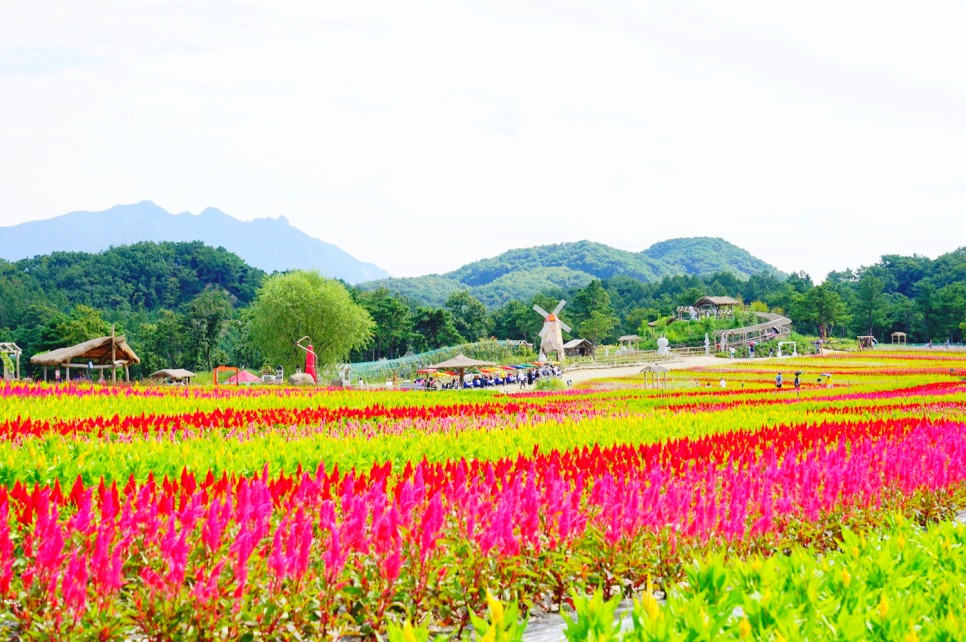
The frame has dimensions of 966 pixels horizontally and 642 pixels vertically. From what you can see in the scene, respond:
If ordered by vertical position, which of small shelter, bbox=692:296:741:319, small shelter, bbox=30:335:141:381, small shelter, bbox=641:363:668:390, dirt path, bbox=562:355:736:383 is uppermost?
small shelter, bbox=692:296:741:319

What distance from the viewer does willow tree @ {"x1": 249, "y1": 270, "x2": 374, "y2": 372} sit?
51.3 meters

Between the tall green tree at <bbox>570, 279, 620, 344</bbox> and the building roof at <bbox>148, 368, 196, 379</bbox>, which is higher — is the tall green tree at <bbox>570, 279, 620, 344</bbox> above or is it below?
above

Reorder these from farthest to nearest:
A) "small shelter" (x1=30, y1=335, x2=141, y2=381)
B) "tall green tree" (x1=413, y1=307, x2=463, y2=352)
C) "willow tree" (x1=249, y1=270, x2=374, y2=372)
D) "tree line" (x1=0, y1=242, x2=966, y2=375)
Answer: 1. "tall green tree" (x1=413, y1=307, x2=463, y2=352)
2. "tree line" (x1=0, y1=242, x2=966, y2=375)
3. "willow tree" (x1=249, y1=270, x2=374, y2=372)
4. "small shelter" (x1=30, y1=335, x2=141, y2=381)

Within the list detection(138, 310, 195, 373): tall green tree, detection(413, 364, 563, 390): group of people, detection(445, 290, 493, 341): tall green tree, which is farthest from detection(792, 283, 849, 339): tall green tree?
detection(138, 310, 195, 373): tall green tree

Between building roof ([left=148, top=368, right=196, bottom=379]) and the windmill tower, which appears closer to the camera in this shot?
building roof ([left=148, top=368, right=196, bottom=379])

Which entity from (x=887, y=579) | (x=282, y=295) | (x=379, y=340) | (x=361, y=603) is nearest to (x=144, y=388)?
(x=361, y=603)

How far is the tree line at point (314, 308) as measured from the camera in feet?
173

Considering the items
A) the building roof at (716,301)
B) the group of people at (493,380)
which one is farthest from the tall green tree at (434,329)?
the group of people at (493,380)

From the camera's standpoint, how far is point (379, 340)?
81.9m

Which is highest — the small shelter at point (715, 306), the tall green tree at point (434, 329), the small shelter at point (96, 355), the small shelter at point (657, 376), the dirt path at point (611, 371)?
the small shelter at point (715, 306)

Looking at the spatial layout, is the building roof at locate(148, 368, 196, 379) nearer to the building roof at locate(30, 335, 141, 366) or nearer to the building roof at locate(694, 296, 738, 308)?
the building roof at locate(30, 335, 141, 366)

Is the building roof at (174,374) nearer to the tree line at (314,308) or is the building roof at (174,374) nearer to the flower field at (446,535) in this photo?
the tree line at (314,308)

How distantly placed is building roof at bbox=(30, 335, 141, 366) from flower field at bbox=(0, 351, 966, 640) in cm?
2718

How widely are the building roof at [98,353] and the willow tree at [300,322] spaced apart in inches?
572
